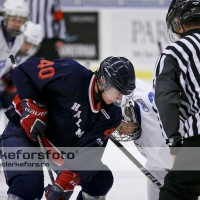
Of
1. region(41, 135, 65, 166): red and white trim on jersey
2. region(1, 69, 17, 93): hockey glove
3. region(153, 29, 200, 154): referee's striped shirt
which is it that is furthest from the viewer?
region(1, 69, 17, 93): hockey glove

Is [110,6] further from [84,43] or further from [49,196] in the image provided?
[49,196]

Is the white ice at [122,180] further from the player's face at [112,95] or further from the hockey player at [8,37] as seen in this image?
the player's face at [112,95]

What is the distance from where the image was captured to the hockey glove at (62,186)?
274cm

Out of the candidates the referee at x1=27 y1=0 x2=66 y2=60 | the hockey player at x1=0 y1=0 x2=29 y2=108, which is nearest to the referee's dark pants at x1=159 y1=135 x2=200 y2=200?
the hockey player at x1=0 y1=0 x2=29 y2=108

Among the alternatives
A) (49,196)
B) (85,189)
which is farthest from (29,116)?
(85,189)

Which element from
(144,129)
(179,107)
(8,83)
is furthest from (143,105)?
(8,83)

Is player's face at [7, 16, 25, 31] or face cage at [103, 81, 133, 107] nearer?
face cage at [103, 81, 133, 107]

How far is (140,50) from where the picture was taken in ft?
25.8

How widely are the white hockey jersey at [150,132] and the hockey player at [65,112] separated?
1.06ft

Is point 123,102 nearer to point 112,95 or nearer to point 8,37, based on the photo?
point 112,95

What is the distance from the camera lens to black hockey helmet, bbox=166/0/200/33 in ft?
7.62

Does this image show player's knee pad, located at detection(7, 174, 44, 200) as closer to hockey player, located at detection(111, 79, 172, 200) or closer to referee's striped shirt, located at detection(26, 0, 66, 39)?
hockey player, located at detection(111, 79, 172, 200)

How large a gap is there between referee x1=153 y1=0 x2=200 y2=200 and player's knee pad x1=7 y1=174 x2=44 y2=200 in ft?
2.09

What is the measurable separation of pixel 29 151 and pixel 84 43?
5.51 metres
